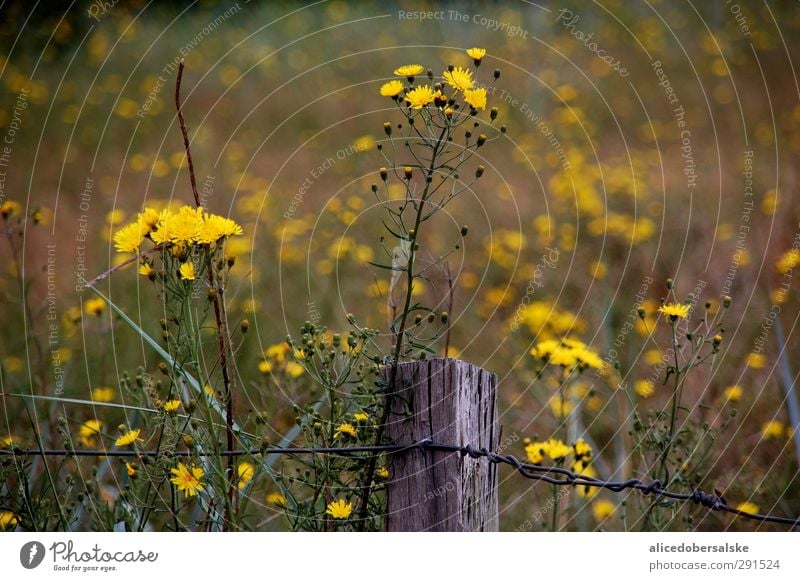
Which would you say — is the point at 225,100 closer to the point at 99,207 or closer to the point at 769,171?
the point at 99,207

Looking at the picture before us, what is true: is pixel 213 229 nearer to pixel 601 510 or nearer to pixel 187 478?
pixel 187 478

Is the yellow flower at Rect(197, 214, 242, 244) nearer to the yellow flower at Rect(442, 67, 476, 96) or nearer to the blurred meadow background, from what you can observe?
the yellow flower at Rect(442, 67, 476, 96)

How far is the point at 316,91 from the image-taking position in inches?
284

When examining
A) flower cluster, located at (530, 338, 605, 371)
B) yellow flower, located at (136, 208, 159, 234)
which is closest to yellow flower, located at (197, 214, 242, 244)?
yellow flower, located at (136, 208, 159, 234)

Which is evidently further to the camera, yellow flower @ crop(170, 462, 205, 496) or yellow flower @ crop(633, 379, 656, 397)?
yellow flower @ crop(633, 379, 656, 397)

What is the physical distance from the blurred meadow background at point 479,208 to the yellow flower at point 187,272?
0.85m

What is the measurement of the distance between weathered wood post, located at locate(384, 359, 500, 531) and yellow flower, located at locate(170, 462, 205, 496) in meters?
0.50

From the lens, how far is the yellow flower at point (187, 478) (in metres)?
2.10

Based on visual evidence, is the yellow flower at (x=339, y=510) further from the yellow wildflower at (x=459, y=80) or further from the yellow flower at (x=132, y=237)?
the yellow wildflower at (x=459, y=80)

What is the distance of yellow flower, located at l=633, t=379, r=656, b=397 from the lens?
4.04m

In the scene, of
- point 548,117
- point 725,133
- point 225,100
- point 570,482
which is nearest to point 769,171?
point 725,133

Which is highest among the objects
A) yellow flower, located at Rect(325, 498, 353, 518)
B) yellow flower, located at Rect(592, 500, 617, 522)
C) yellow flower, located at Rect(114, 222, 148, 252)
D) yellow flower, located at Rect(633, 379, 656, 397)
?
yellow flower, located at Rect(114, 222, 148, 252)

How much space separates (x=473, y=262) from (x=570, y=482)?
367 cm

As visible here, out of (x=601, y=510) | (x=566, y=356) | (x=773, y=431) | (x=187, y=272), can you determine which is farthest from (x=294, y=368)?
(x=773, y=431)
